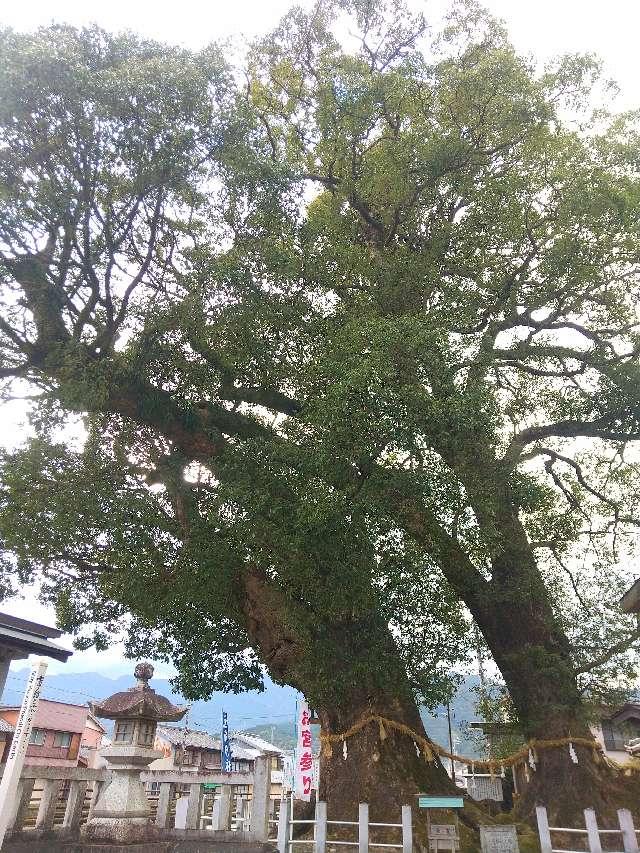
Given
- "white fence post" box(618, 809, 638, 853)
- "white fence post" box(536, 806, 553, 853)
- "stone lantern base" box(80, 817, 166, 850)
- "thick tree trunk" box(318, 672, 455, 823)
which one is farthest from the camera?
"stone lantern base" box(80, 817, 166, 850)

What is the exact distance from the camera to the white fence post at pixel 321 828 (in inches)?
317

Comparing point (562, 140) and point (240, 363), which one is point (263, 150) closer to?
point (240, 363)

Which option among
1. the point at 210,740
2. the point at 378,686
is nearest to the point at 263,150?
the point at 378,686

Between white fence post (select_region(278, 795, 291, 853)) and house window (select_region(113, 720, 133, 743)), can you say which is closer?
white fence post (select_region(278, 795, 291, 853))

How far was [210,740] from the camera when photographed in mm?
Result: 34969

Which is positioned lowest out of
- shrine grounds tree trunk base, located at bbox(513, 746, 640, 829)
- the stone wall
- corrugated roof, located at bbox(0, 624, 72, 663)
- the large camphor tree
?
the stone wall

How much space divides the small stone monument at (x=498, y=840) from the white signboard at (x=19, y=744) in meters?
6.52

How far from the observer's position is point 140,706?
11148 mm

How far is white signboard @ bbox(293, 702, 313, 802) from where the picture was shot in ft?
34.7

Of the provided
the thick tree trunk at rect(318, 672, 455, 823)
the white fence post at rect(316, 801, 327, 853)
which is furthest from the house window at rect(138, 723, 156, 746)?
the white fence post at rect(316, 801, 327, 853)

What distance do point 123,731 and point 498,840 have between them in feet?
23.5

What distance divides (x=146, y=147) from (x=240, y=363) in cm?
415

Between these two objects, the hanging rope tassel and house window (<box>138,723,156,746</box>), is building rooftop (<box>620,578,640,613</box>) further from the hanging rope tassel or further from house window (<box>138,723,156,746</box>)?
house window (<box>138,723,156,746</box>)

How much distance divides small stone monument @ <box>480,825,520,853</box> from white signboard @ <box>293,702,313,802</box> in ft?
11.8
